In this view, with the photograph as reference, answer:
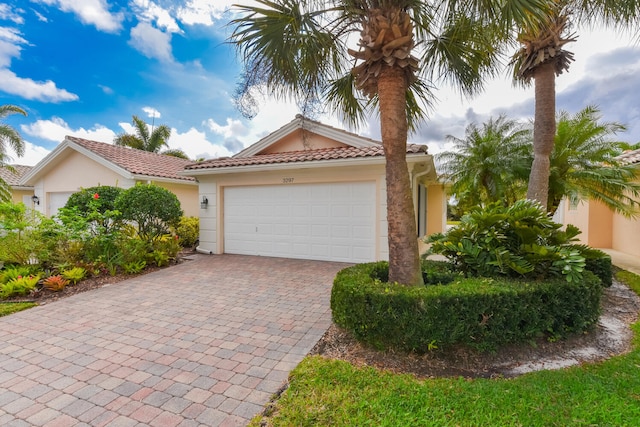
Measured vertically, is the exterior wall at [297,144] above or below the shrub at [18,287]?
above

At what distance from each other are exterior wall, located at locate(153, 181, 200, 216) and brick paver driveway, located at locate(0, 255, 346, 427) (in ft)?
25.0

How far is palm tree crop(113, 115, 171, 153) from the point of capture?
25.9 m

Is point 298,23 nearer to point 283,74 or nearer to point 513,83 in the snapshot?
point 283,74

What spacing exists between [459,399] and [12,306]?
7588 millimetres

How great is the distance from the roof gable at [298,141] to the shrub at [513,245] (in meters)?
6.48

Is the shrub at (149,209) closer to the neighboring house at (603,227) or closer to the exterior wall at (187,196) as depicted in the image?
the exterior wall at (187,196)

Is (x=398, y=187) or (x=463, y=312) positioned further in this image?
(x=398, y=187)

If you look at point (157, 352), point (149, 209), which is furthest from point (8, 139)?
point (157, 352)

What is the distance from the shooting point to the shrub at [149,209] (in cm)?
866

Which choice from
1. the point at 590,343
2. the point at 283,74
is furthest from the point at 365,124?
the point at 590,343

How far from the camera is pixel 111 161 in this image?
12.1 m

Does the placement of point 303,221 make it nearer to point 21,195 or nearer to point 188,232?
point 188,232

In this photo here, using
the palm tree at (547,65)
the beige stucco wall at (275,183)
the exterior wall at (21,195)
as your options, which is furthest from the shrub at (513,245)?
the exterior wall at (21,195)

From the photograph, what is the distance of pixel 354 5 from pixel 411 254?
3.75 metres
